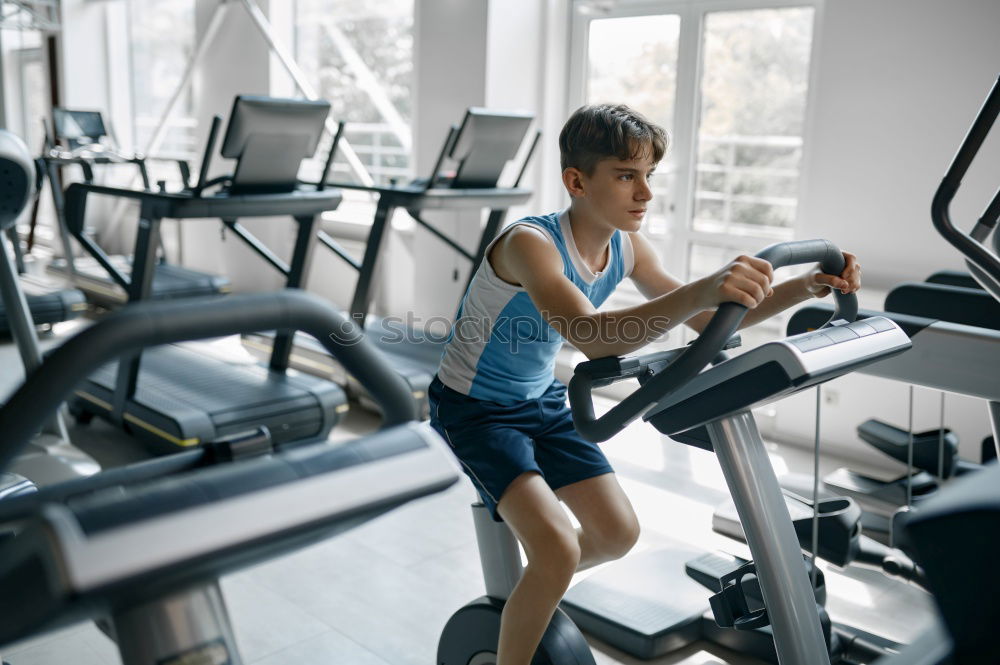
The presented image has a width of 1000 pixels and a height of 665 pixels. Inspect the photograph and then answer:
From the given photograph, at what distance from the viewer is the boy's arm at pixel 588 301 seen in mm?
1370

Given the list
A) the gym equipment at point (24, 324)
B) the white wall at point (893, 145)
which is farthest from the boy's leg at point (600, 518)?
the white wall at point (893, 145)

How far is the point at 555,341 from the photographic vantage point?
201 cm

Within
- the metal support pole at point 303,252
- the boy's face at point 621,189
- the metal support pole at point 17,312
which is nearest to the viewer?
the boy's face at point 621,189

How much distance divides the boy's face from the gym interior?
32 cm

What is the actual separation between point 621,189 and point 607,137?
11 cm

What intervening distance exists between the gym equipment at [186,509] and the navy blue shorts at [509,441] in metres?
0.81

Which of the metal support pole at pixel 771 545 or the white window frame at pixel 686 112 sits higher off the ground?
the white window frame at pixel 686 112

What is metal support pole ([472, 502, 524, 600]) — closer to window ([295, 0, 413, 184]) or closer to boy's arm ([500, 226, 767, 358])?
boy's arm ([500, 226, 767, 358])

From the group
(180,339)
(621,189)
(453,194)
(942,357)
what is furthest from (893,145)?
(180,339)

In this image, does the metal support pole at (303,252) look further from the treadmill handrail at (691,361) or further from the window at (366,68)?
the treadmill handrail at (691,361)

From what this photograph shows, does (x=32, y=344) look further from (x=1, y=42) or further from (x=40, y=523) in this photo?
(x=1, y=42)

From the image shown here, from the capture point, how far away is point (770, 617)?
5.25 feet

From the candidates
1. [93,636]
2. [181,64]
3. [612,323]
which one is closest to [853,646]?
[612,323]

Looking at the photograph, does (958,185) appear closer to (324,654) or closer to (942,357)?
(942,357)
